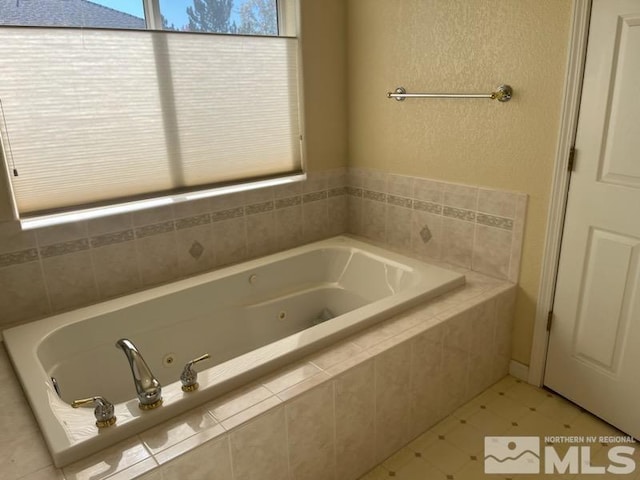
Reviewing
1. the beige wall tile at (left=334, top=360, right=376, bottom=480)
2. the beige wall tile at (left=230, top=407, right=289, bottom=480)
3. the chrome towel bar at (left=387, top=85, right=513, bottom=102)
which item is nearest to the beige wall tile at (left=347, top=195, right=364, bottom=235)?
the chrome towel bar at (left=387, top=85, right=513, bottom=102)

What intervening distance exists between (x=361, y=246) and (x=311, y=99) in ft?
2.93

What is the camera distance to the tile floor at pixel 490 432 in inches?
70.9

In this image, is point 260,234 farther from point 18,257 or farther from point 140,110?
point 18,257

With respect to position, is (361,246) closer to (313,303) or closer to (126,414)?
(313,303)

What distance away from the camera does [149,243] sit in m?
2.26

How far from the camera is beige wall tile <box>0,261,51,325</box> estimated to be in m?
1.95

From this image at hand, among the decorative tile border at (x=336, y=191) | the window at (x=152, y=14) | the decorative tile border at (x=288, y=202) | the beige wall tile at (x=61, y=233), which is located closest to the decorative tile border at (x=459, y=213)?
the decorative tile border at (x=336, y=191)

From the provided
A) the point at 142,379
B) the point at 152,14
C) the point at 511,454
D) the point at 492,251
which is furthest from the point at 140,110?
the point at 511,454

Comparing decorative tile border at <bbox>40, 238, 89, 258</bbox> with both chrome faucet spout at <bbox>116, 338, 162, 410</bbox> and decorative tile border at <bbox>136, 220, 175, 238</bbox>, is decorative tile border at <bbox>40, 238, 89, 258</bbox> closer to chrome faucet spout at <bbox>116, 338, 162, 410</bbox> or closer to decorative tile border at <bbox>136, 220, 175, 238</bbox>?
decorative tile border at <bbox>136, 220, 175, 238</bbox>

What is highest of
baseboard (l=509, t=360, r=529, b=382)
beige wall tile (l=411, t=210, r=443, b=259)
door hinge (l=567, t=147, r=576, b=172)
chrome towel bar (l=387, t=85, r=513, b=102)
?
chrome towel bar (l=387, t=85, r=513, b=102)

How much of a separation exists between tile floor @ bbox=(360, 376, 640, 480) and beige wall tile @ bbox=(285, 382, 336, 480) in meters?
0.27

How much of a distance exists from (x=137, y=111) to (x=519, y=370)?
221 cm

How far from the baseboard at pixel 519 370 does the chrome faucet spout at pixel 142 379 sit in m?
1.74

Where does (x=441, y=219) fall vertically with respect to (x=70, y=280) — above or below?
above
